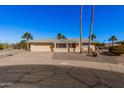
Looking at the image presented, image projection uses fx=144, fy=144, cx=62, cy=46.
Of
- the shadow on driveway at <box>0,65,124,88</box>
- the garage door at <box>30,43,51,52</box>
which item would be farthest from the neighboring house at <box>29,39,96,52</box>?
the shadow on driveway at <box>0,65,124,88</box>

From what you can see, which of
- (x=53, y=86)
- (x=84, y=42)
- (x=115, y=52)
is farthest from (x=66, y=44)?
(x=53, y=86)

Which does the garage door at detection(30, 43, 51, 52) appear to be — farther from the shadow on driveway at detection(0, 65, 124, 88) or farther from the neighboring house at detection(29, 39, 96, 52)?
the shadow on driveway at detection(0, 65, 124, 88)

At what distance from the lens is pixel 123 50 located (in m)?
22.0

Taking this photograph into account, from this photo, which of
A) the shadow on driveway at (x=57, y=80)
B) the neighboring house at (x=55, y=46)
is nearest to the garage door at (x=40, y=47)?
the neighboring house at (x=55, y=46)

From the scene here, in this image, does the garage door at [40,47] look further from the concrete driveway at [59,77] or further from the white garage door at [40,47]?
the concrete driveway at [59,77]

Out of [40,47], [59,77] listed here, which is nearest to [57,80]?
[59,77]

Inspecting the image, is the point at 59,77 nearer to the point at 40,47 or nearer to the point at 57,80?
the point at 57,80

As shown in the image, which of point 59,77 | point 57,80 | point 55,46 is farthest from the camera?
point 55,46

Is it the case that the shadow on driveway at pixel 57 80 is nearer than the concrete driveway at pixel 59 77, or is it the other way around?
the shadow on driveway at pixel 57 80

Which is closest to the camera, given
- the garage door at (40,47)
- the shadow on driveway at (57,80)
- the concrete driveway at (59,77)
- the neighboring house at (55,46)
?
the shadow on driveway at (57,80)

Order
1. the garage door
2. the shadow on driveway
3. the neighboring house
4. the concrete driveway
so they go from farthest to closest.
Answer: the garage door → the neighboring house → the concrete driveway → the shadow on driveway
